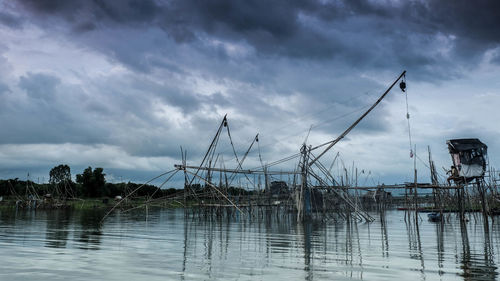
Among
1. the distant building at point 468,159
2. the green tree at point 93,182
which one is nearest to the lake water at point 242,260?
the distant building at point 468,159

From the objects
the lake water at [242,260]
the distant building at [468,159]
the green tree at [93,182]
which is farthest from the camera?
the green tree at [93,182]

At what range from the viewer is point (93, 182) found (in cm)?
7525

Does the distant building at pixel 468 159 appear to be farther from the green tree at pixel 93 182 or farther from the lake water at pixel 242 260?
the green tree at pixel 93 182

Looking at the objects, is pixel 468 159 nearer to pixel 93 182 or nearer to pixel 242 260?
pixel 242 260

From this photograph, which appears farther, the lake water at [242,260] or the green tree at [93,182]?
the green tree at [93,182]

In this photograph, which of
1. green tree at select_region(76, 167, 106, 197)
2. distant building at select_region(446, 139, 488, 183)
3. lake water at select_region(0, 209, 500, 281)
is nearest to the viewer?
lake water at select_region(0, 209, 500, 281)

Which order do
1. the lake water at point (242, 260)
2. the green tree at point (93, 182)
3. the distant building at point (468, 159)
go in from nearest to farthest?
1. the lake water at point (242, 260)
2. the distant building at point (468, 159)
3. the green tree at point (93, 182)

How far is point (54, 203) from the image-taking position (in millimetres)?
54438

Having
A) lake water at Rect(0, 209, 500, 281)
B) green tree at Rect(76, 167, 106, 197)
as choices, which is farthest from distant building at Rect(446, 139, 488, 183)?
green tree at Rect(76, 167, 106, 197)

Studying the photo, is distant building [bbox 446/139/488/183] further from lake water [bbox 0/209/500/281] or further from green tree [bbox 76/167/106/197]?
green tree [bbox 76/167/106/197]

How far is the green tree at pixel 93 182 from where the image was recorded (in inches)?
2955

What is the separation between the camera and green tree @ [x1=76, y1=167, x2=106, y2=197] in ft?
246

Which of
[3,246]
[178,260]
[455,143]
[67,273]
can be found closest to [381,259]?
[178,260]

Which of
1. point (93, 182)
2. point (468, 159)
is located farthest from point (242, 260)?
point (93, 182)
